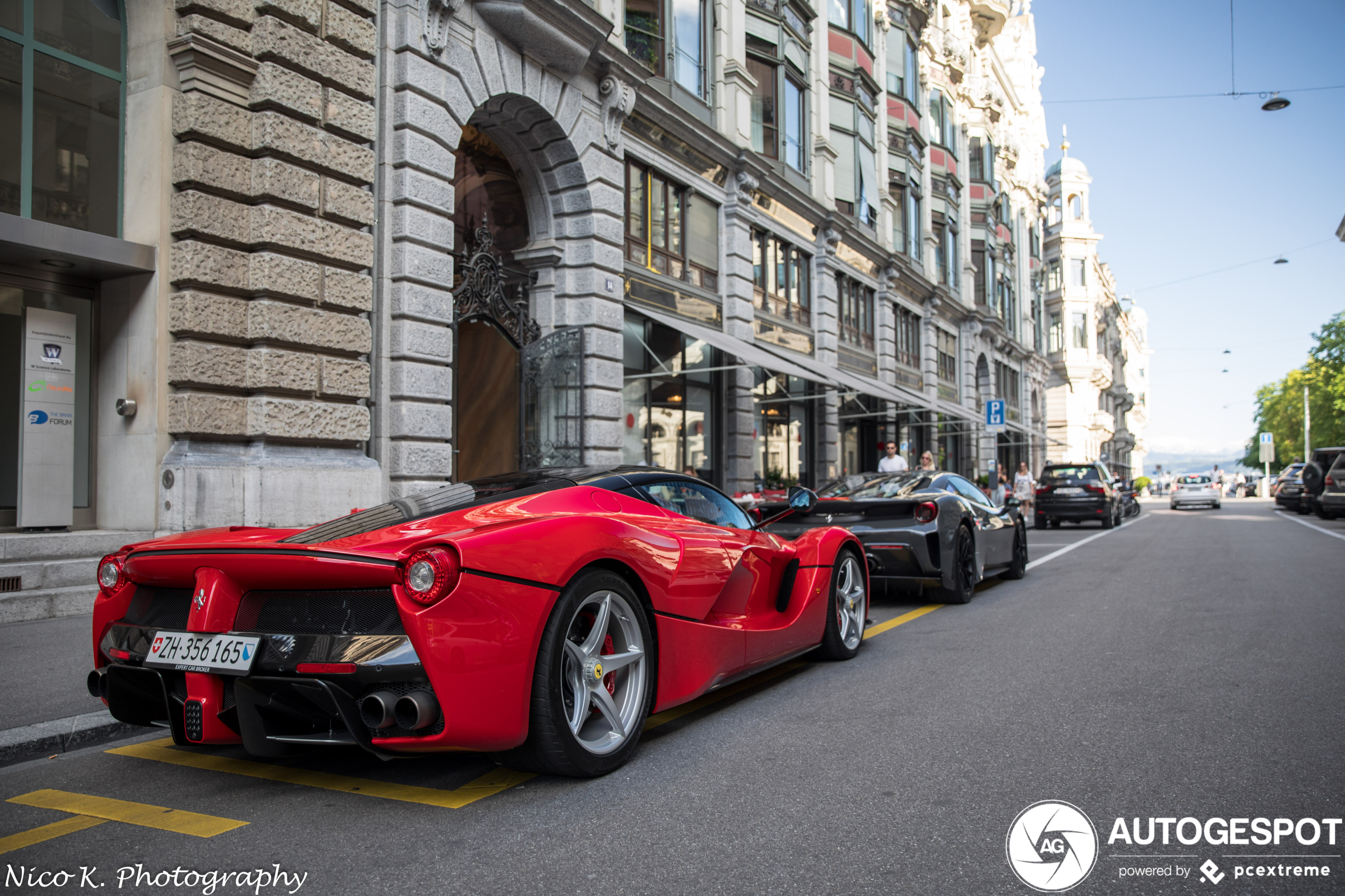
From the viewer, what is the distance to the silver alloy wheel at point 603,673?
3.45 meters

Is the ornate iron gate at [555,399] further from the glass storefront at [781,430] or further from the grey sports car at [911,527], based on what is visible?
the glass storefront at [781,430]

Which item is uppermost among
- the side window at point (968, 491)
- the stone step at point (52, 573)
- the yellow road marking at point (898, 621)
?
the side window at point (968, 491)

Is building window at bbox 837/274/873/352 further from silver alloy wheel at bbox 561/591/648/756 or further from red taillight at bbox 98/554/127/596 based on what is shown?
red taillight at bbox 98/554/127/596

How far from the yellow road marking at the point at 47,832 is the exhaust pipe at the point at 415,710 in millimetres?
1168

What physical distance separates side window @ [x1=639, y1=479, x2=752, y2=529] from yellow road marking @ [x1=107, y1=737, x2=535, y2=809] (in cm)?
147

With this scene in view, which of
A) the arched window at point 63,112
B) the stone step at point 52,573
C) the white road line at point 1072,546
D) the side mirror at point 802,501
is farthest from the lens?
the white road line at point 1072,546

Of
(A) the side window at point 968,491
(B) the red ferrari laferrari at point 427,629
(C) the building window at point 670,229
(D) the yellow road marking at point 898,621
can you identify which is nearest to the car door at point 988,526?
(A) the side window at point 968,491

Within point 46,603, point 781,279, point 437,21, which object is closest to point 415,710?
point 46,603

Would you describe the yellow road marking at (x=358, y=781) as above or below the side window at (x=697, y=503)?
below

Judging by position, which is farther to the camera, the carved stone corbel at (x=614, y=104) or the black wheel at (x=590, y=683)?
the carved stone corbel at (x=614, y=104)

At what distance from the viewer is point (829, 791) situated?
10.8 feet

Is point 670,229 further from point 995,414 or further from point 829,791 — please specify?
point 829,791

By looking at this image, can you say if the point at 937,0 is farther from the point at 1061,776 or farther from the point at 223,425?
A: the point at 1061,776

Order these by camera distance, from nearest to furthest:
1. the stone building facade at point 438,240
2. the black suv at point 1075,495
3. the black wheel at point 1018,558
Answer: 1. the stone building facade at point 438,240
2. the black wheel at point 1018,558
3. the black suv at point 1075,495
